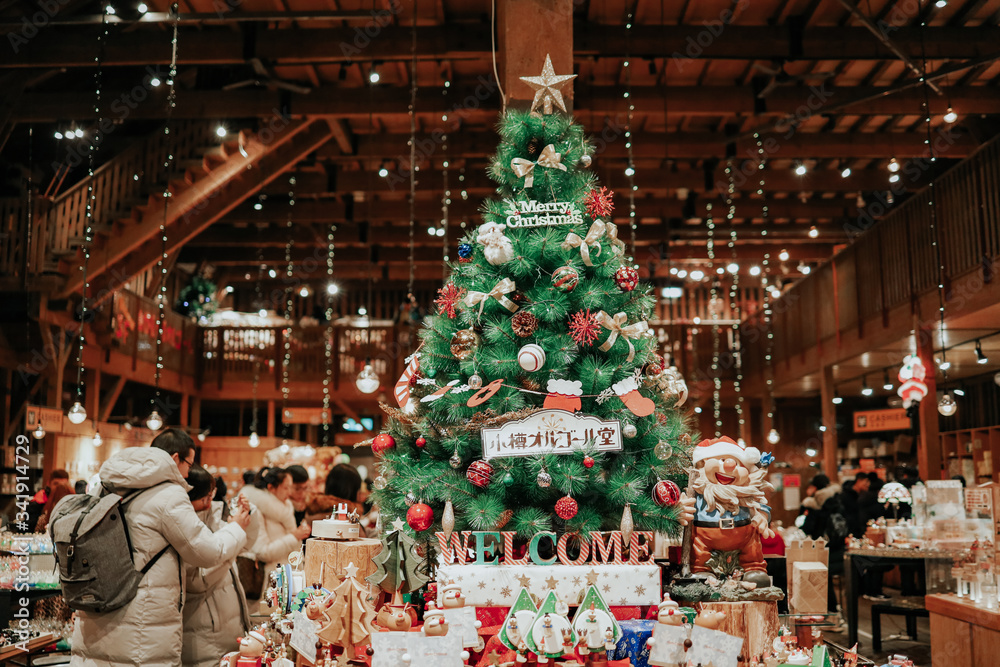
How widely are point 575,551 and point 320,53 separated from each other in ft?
24.3

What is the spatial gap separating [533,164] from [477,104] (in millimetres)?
7491

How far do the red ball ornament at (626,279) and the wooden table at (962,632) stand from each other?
2.29 m

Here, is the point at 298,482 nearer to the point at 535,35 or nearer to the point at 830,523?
the point at 535,35

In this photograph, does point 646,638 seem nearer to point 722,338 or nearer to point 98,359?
point 98,359

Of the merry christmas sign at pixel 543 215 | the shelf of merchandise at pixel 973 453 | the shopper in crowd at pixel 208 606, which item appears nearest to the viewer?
the merry christmas sign at pixel 543 215

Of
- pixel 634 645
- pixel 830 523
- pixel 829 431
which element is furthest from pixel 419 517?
pixel 829 431

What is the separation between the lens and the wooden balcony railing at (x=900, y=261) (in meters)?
8.68

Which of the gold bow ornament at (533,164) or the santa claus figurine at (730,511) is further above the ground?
the gold bow ornament at (533,164)

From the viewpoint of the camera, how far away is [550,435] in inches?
117

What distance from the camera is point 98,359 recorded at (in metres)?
12.7

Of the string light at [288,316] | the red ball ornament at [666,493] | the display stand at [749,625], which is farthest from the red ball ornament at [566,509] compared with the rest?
the string light at [288,316]

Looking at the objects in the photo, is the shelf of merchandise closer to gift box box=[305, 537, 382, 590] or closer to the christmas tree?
the christmas tree

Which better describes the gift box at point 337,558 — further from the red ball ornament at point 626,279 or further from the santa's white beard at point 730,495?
the red ball ornament at point 626,279

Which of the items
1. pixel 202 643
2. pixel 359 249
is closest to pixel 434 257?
pixel 359 249
